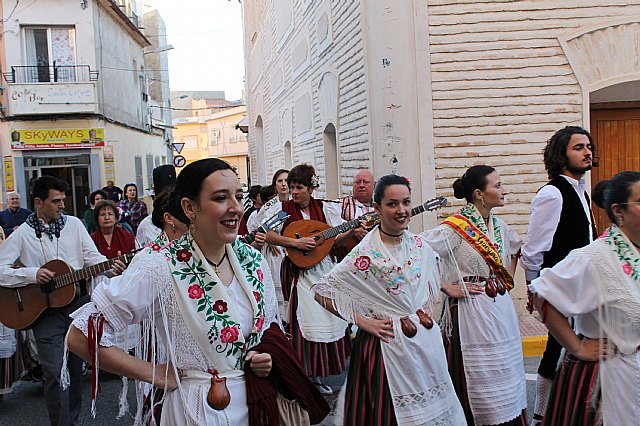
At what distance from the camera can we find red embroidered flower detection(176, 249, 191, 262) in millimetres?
2861

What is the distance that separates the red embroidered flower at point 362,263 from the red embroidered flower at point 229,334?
1.42 metres

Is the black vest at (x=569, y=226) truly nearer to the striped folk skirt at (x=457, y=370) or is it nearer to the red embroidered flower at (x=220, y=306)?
the striped folk skirt at (x=457, y=370)

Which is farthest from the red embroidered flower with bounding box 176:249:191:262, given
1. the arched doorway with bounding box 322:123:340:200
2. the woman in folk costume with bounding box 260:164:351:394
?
the arched doorway with bounding box 322:123:340:200

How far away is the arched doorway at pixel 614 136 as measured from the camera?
936 centimetres

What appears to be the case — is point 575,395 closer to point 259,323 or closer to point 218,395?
point 259,323

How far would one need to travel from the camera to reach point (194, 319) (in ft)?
9.13

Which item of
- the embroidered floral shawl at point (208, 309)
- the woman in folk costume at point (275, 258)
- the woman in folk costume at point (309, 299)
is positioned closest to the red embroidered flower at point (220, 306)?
the embroidered floral shawl at point (208, 309)

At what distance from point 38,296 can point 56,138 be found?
1692 centimetres

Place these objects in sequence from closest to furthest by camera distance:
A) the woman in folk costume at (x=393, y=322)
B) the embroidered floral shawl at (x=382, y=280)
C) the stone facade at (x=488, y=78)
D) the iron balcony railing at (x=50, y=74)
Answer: the woman in folk costume at (x=393, y=322), the embroidered floral shawl at (x=382, y=280), the stone facade at (x=488, y=78), the iron balcony railing at (x=50, y=74)

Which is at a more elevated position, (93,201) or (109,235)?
(93,201)

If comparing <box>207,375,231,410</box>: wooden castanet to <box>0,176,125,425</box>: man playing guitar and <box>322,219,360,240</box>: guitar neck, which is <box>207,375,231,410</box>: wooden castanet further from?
<box>322,219,360,240</box>: guitar neck

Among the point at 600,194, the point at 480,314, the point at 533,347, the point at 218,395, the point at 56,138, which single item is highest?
the point at 56,138

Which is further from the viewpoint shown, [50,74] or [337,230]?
[50,74]

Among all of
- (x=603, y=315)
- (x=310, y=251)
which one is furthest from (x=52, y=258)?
(x=603, y=315)
